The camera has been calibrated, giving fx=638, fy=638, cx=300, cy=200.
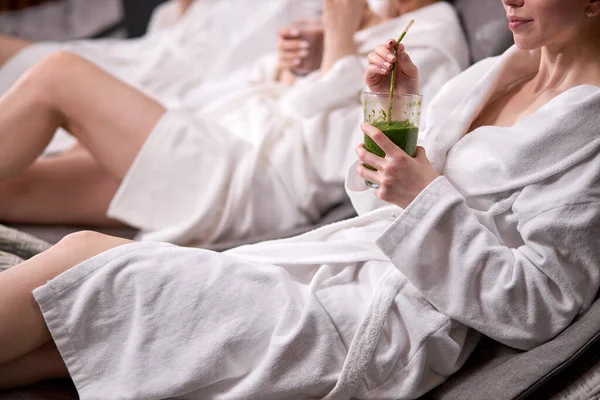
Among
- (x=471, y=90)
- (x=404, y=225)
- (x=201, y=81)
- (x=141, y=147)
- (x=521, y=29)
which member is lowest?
(x=201, y=81)

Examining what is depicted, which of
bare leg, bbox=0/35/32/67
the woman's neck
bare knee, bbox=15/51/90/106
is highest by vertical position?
the woman's neck

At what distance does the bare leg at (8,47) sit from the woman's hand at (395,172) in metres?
1.90

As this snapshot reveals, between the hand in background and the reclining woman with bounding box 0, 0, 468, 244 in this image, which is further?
the hand in background

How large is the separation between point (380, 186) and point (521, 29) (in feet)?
1.12

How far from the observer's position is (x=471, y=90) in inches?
47.4

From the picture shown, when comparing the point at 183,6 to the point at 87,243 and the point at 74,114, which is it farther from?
the point at 87,243

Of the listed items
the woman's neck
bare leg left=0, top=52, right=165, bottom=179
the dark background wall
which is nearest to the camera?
the woman's neck

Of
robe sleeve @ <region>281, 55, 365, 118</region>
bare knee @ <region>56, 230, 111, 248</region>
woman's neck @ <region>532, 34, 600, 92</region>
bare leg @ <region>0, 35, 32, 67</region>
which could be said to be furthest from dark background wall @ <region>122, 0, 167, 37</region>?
woman's neck @ <region>532, 34, 600, 92</region>

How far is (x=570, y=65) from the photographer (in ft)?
3.58

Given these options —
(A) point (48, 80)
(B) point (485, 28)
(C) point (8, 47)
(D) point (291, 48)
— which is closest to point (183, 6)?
(C) point (8, 47)

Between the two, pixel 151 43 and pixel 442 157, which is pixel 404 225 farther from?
pixel 151 43

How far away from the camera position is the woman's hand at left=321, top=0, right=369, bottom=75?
1.79 m

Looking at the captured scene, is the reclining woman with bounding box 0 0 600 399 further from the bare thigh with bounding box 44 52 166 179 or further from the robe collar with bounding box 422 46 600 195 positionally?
the bare thigh with bounding box 44 52 166 179

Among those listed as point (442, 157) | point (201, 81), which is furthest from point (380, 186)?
point (201, 81)
